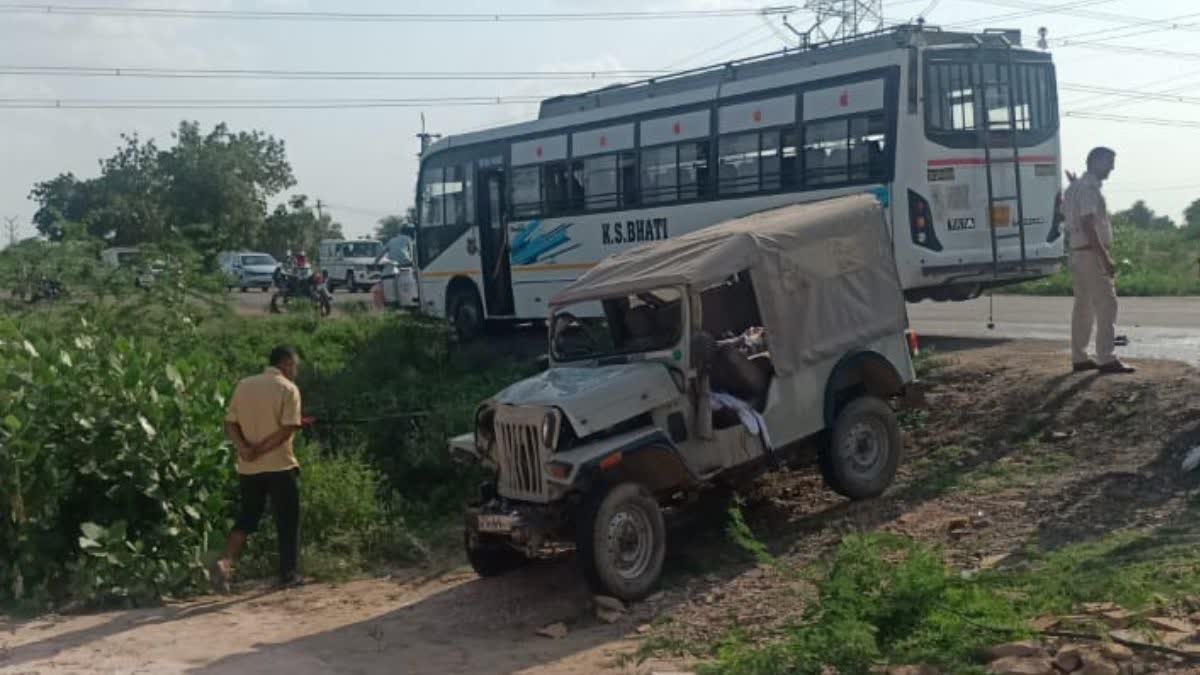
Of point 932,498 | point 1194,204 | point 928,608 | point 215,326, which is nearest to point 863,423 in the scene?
point 932,498

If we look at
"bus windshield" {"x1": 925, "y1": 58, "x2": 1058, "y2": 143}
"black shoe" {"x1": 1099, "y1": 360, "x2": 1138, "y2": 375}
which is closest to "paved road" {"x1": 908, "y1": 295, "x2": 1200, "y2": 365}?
"black shoe" {"x1": 1099, "y1": 360, "x2": 1138, "y2": 375}

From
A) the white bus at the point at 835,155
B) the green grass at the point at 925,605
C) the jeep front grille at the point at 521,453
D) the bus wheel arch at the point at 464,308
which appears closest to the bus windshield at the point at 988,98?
the white bus at the point at 835,155

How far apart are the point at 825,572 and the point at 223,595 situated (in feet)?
15.7

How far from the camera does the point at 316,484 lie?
38.1ft

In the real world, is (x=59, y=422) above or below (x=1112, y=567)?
above

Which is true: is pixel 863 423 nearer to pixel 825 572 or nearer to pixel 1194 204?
pixel 825 572

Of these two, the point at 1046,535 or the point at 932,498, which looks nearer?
the point at 1046,535

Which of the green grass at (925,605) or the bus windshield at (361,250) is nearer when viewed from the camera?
the green grass at (925,605)

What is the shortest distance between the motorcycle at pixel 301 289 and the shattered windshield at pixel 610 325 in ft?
54.4

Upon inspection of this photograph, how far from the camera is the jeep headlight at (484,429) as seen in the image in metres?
9.19

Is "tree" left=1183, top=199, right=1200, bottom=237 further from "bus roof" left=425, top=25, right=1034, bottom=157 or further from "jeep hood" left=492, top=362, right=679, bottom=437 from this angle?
"jeep hood" left=492, top=362, right=679, bottom=437

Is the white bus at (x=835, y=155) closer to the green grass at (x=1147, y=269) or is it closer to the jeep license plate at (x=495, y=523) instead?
the green grass at (x=1147, y=269)

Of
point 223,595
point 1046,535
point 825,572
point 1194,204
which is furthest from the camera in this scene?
point 1194,204

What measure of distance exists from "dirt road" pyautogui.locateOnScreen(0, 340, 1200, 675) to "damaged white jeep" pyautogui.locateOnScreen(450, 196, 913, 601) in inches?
17.1
